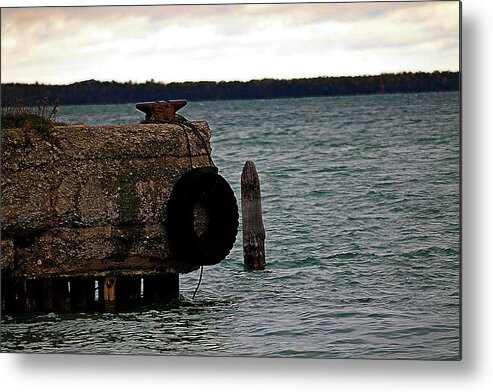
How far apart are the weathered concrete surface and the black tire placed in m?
0.09

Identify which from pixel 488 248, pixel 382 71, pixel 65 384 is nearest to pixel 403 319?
pixel 488 248

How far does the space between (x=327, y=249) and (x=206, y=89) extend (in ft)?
4.17

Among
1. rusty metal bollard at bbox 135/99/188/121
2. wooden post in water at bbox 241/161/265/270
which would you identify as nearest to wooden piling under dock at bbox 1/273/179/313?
wooden post in water at bbox 241/161/265/270

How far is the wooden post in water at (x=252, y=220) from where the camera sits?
954cm

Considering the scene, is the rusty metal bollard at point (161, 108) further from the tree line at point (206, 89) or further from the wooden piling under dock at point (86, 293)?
the wooden piling under dock at point (86, 293)

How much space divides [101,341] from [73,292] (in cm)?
65

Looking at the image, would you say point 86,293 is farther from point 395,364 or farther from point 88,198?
point 395,364

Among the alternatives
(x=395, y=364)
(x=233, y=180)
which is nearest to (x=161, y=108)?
(x=233, y=180)

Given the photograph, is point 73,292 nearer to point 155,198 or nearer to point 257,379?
point 155,198

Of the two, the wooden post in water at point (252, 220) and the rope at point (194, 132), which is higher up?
the rope at point (194, 132)

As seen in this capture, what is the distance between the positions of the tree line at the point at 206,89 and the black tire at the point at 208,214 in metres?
0.61

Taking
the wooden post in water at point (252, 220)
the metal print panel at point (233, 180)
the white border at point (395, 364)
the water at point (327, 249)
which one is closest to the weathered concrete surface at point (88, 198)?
the metal print panel at point (233, 180)

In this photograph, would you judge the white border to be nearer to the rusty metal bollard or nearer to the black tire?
the rusty metal bollard

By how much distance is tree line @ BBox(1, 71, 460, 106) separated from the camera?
896cm
